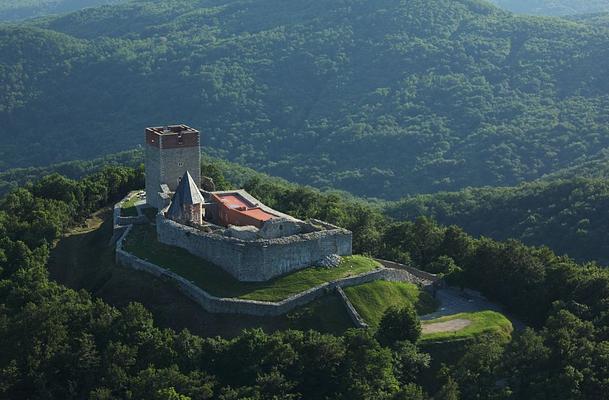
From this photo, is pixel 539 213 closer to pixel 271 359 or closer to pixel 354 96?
pixel 271 359

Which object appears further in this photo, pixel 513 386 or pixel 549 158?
pixel 549 158

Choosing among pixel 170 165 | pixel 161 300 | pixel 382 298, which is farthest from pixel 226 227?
pixel 382 298

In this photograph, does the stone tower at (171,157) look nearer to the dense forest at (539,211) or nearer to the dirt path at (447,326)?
the dense forest at (539,211)

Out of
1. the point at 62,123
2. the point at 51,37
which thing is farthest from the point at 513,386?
the point at 51,37

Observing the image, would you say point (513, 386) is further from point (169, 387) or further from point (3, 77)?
point (3, 77)

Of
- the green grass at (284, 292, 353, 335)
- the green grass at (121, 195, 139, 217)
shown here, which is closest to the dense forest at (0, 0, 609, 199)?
the green grass at (121, 195, 139, 217)

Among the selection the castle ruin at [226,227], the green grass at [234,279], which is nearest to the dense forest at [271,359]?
the green grass at [234,279]

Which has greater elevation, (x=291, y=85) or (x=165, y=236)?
(x=165, y=236)
